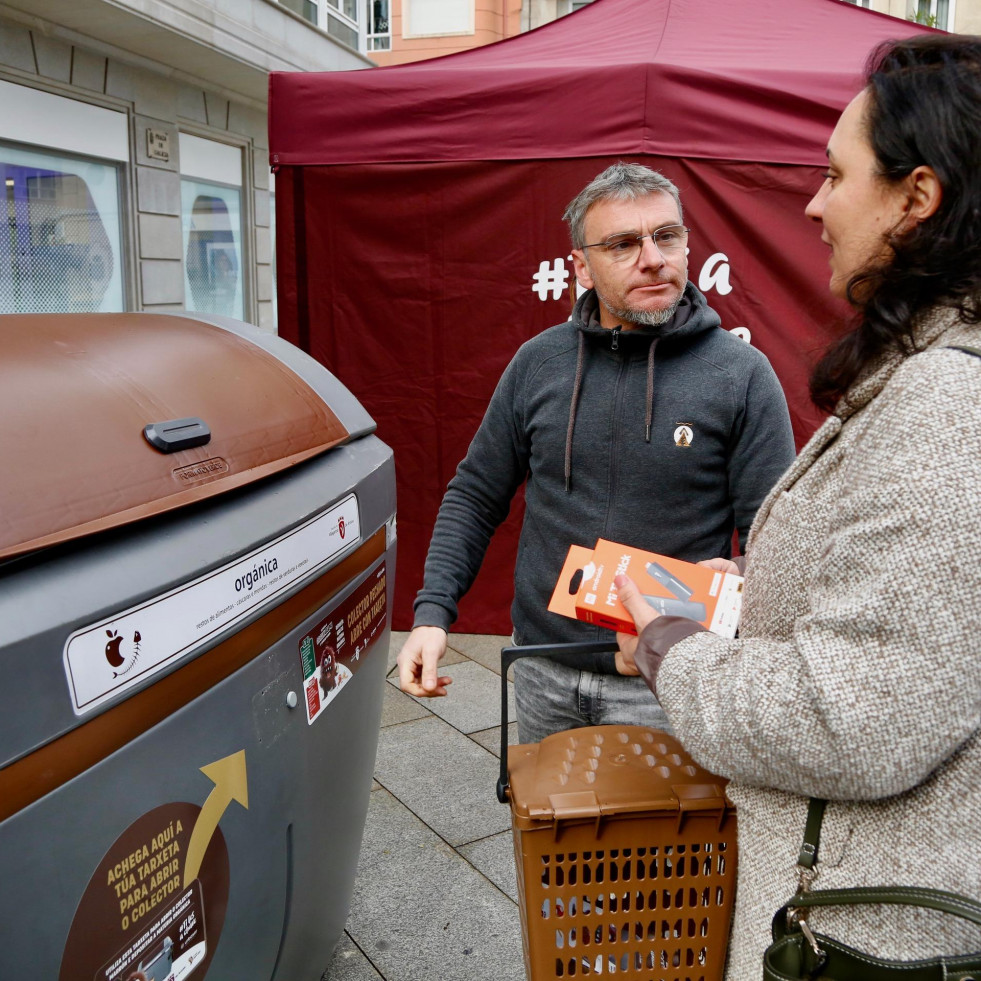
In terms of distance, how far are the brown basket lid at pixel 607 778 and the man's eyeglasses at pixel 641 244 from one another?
1032 mm

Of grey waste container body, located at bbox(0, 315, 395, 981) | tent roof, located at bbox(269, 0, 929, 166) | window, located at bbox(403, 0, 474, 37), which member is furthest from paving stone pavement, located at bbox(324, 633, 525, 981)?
window, located at bbox(403, 0, 474, 37)

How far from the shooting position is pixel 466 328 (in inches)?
171

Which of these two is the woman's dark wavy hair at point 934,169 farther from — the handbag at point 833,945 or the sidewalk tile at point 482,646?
the sidewalk tile at point 482,646

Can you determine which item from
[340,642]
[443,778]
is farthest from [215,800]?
[443,778]

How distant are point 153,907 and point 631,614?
72cm

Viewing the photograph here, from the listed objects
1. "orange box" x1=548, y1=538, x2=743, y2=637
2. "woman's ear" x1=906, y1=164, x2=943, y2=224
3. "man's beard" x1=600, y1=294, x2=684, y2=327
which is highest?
"woman's ear" x1=906, y1=164, x2=943, y2=224

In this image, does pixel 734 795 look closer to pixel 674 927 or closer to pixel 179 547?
pixel 674 927

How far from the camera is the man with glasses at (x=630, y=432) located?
1.99m

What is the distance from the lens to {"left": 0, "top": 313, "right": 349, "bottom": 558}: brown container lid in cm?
115

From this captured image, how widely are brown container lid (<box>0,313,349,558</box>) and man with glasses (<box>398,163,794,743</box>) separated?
502 mm

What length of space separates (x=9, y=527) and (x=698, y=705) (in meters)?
0.78

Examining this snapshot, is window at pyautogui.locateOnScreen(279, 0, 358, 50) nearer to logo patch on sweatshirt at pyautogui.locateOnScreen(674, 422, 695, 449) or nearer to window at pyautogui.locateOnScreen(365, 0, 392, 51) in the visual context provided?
window at pyautogui.locateOnScreen(365, 0, 392, 51)

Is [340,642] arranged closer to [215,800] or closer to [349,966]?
[215,800]

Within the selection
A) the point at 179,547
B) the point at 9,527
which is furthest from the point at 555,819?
the point at 9,527
